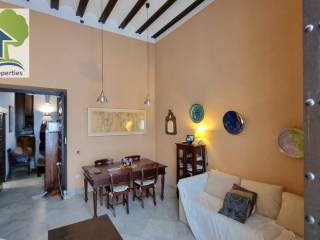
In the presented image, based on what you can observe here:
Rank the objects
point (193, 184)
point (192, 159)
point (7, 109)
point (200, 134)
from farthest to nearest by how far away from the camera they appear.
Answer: point (7, 109)
point (200, 134)
point (192, 159)
point (193, 184)

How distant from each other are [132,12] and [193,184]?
3820 millimetres

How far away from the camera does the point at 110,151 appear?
4789 mm

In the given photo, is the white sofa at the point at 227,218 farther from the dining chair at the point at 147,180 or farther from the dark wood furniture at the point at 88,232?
the dark wood furniture at the point at 88,232

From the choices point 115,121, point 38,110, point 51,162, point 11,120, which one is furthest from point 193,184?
point 38,110

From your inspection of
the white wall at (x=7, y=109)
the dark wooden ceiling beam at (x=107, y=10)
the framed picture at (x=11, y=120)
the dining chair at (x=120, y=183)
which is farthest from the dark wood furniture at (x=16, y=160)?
the dark wooden ceiling beam at (x=107, y=10)

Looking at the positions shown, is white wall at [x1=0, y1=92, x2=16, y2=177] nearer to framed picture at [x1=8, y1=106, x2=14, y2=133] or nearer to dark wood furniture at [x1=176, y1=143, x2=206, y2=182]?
framed picture at [x1=8, y1=106, x2=14, y2=133]

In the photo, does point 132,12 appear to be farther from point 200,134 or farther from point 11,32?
point 200,134

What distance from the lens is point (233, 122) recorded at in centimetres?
321

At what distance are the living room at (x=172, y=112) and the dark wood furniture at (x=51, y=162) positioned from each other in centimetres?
37

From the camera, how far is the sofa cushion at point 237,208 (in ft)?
7.64

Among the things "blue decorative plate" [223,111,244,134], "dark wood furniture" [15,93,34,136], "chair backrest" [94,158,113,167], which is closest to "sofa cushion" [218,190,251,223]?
"blue decorative plate" [223,111,244,134]

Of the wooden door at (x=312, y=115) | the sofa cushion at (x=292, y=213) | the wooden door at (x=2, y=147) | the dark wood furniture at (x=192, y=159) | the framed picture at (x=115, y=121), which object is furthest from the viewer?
the wooden door at (x=2, y=147)

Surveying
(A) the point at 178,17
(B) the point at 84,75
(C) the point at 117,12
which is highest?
(C) the point at 117,12

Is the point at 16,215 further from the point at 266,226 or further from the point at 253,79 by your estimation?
the point at 253,79
